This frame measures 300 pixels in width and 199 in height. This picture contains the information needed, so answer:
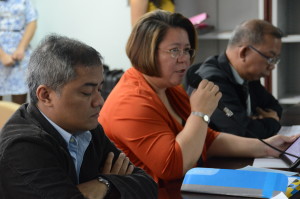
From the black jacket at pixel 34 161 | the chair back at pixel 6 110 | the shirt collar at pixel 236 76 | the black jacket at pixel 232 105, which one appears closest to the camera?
the black jacket at pixel 34 161

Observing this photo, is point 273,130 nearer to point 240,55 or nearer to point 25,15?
point 240,55

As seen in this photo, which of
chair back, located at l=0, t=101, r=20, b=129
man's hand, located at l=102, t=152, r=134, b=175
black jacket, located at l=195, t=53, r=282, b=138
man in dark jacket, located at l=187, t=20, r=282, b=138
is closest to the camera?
man's hand, located at l=102, t=152, r=134, b=175

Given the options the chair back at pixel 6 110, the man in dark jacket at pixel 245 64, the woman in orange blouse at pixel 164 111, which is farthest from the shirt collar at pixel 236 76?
the chair back at pixel 6 110

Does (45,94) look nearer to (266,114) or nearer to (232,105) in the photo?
(232,105)

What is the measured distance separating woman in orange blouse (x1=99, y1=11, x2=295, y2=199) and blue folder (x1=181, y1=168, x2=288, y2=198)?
147 millimetres

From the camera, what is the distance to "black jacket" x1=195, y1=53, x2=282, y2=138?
2.28 m

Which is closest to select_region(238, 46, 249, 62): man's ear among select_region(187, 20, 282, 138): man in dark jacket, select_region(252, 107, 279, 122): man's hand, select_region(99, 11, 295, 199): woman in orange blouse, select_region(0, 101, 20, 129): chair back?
select_region(187, 20, 282, 138): man in dark jacket

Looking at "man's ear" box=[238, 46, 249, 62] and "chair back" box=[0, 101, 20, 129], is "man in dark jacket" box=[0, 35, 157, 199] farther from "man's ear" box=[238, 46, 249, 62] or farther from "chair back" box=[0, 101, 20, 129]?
"man's ear" box=[238, 46, 249, 62]

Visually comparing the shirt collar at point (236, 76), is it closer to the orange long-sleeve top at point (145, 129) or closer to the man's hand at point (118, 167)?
the orange long-sleeve top at point (145, 129)

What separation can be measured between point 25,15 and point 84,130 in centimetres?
341

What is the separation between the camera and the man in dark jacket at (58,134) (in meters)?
1.20

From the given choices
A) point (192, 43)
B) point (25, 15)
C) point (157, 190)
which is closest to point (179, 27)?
point (192, 43)

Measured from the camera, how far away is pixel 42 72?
1.27 meters

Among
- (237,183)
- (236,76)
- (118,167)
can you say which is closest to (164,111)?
(118,167)
